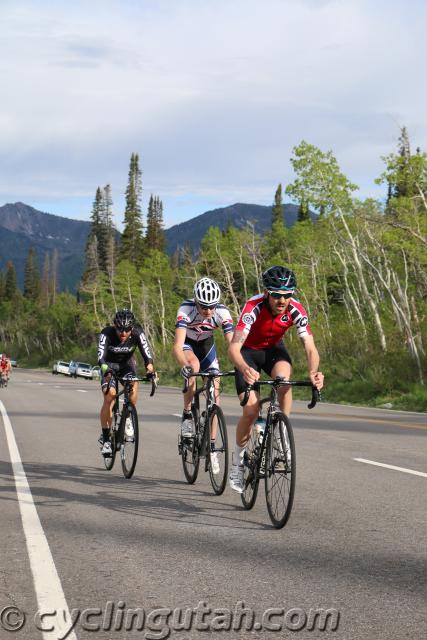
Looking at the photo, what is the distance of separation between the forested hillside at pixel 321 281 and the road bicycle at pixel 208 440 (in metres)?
15.3

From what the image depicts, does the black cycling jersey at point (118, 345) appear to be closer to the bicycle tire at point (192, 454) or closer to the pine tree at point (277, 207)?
the bicycle tire at point (192, 454)

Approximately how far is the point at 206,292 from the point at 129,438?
228 cm

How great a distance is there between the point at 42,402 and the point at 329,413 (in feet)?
33.1

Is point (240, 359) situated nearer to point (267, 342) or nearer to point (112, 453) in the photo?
point (267, 342)

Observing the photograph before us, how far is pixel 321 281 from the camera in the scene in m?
69.1

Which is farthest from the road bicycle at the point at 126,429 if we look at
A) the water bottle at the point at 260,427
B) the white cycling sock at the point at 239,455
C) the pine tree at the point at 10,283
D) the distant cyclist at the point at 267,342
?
the pine tree at the point at 10,283

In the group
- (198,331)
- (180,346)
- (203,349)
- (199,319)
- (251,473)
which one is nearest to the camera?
(251,473)

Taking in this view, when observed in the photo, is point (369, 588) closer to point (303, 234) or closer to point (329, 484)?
point (329, 484)

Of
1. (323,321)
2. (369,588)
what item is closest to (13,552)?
(369,588)

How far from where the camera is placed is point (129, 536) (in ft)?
21.1

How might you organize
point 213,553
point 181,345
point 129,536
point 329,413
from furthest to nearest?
point 329,413 < point 181,345 < point 129,536 < point 213,553

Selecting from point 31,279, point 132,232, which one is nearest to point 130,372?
point 132,232

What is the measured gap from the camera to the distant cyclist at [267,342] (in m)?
6.96

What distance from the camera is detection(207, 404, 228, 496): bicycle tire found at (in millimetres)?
8266
